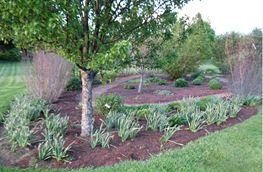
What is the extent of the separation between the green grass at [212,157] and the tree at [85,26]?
4.79 feet

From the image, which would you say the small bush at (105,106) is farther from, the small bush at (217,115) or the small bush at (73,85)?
the small bush at (73,85)

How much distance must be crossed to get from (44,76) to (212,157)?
247 inches

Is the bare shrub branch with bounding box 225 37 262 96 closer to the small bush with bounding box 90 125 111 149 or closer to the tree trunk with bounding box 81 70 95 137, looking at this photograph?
the tree trunk with bounding box 81 70 95 137

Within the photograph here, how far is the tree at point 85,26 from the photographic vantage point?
187 inches

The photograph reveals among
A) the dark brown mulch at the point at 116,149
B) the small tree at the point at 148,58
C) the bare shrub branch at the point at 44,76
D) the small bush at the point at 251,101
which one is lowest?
the dark brown mulch at the point at 116,149

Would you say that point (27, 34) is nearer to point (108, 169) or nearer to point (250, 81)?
point (108, 169)

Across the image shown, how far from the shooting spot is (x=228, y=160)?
4992mm

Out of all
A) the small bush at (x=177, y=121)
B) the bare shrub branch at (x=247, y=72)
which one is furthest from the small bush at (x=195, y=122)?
the bare shrub branch at (x=247, y=72)

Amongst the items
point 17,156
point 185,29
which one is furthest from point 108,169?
point 185,29

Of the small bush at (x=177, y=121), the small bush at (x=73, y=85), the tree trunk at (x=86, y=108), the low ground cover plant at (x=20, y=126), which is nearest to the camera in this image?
the low ground cover plant at (x=20, y=126)

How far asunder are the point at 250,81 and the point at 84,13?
275 inches

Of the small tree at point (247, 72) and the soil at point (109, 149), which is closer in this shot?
the soil at point (109, 149)

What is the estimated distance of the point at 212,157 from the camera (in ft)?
16.5

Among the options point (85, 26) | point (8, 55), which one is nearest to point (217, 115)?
point (85, 26)
